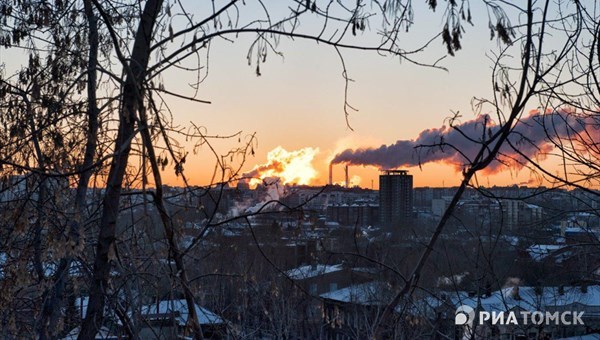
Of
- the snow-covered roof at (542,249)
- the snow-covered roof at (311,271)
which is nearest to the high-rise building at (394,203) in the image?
the snow-covered roof at (311,271)

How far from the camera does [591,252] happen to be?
479 centimetres

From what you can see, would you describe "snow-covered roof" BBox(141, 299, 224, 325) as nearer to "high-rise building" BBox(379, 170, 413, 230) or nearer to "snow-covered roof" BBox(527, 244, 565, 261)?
"snow-covered roof" BBox(527, 244, 565, 261)

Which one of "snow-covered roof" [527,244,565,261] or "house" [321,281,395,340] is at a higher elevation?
"snow-covered roof" [527,244,565,261]

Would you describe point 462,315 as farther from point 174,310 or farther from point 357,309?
point 357,309

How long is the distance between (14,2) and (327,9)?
1.78 m

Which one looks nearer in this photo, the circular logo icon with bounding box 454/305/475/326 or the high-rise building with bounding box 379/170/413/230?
the circular logo icon with bounding box 454/305/475/326

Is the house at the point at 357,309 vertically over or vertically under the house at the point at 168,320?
under

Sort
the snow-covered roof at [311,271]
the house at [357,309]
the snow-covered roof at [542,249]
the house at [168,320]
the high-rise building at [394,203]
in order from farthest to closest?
1. the high-rise building at [394,203]
2. the snow-covered roof at [542,249]
3. the house at [357,309]
4. the snow-covered roof at [311,271]
5. the house at [168,320]

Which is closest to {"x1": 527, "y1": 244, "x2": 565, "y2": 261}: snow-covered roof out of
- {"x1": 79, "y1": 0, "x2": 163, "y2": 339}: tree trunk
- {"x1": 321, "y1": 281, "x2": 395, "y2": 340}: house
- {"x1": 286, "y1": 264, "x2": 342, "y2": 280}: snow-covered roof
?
{"x1": 321, "y1": 281, "x2": 395, "y2": 340}: house

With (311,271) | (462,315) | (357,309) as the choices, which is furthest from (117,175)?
(357,309)

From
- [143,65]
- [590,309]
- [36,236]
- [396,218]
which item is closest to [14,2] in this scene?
[36,236]

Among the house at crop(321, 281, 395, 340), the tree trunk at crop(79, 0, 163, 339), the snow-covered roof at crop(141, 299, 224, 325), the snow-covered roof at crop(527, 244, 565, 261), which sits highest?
the tree trunk at crop(79, 0, 163, 339)

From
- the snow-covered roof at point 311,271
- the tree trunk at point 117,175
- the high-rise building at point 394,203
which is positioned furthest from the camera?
the high-rise building at point 394,203

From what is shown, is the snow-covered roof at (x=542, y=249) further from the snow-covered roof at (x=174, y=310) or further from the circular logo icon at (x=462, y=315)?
the snow-covered roof at (x=174, y=310)
